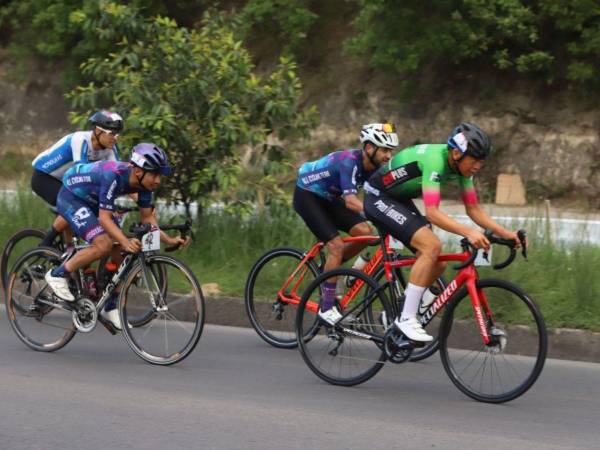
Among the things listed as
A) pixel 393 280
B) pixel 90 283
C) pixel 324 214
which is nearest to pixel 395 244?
pixel 393 280

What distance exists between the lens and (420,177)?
716cm

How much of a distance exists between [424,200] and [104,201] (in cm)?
243

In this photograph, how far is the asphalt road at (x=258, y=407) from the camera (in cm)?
586

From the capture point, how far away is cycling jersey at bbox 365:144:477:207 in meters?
6.81

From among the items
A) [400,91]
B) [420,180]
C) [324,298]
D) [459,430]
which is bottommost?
[459,430]

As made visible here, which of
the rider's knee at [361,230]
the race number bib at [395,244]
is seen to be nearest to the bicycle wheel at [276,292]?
the rider's knee at [361,230]

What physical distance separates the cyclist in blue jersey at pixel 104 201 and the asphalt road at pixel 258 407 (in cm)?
68

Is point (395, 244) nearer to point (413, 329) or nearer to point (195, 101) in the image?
point (413, 329)

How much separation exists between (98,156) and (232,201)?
2.34 meters

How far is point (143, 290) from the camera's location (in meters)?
7.87

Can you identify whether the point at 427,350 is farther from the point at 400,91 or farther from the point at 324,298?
the point at 400,91

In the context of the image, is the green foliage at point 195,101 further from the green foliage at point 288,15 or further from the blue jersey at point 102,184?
the green foliage at point 288,15

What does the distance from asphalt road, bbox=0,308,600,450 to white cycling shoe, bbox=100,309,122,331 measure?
269 mm

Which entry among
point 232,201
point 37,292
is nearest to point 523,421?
point 37,292
